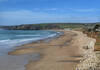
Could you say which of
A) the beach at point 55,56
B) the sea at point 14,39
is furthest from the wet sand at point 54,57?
the sea at point 14,39

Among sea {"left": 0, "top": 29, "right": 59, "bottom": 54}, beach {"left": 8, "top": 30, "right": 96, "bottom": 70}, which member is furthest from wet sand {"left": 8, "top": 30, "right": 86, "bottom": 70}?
sea {"left": 0, "top": 29, "right": 59, "bottom": 54}

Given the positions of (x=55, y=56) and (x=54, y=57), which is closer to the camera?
(x=54, y=57)

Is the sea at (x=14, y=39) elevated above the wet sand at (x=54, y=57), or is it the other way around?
the wet sand at (x=54, y=57)

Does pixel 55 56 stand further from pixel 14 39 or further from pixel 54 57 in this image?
pixel 14 39

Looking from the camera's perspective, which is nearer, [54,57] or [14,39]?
[54,57]

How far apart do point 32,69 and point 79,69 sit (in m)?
3.11

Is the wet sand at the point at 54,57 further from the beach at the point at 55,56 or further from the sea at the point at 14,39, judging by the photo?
the sea at the point at 14,39

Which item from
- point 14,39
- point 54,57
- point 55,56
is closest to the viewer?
point 54,57

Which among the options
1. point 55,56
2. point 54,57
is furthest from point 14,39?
point 54,57

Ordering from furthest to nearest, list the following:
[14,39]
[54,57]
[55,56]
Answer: [14,39] < [55,56] < [54,57]

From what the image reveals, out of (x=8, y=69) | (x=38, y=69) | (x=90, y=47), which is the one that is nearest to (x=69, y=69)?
(x=38, y=69)

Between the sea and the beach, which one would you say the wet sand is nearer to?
the beach

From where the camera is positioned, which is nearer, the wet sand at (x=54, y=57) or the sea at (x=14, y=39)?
the wet sand at (x=54, y=57)

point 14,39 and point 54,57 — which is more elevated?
point 54,57
